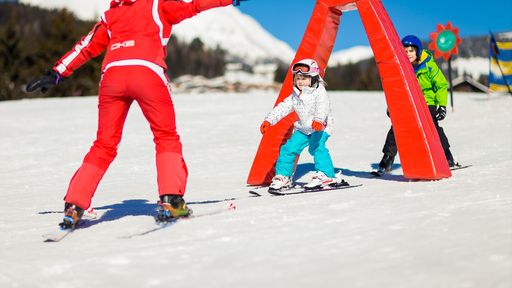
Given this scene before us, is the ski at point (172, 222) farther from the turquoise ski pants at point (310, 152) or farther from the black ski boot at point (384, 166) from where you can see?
the black ski boot at point (384, 166)

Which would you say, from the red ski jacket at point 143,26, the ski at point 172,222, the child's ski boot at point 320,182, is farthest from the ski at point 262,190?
the red ski jacket at point 143,26

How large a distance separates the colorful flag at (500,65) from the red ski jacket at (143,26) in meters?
16.5

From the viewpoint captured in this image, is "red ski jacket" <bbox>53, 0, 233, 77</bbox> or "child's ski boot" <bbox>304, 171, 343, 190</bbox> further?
"child's ski boot" <bbox>304, 171, 343, 190</bbox>

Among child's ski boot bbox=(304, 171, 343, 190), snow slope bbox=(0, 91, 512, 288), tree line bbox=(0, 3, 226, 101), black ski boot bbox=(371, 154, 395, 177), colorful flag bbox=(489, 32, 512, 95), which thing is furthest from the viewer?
tree line bbox=(0, 3, 226, 101)

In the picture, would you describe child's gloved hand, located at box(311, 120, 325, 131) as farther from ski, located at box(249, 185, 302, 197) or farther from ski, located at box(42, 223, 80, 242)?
ski, located at box(42, 223, 80, 242)

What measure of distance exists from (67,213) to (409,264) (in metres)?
2.62

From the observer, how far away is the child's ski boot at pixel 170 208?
412cm

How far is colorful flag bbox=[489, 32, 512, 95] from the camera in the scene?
18.7 meters

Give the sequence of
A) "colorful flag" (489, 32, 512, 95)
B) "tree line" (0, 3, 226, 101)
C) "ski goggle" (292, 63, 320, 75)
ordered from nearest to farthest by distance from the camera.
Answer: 1. "ski goggle" (292, 63, 320, 75)
2. "colorful flag" (489, 32, 512, 95)
3. "tree line" (0, 3, 226, 101)

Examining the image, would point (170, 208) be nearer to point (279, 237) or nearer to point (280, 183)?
point (279, 237)

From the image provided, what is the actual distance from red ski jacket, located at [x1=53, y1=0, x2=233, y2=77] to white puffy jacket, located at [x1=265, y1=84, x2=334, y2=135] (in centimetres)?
166

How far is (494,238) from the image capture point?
111 inches

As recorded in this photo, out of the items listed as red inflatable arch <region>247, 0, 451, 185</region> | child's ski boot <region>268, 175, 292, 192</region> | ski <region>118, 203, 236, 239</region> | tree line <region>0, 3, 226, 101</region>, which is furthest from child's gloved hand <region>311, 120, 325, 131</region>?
tree line <region>0, 3, 226, 101</region>

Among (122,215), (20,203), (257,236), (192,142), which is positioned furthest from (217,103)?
(257,236)
